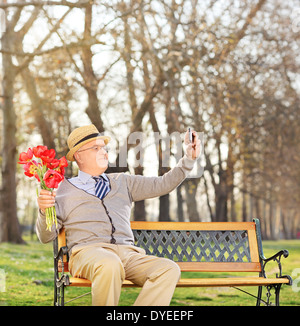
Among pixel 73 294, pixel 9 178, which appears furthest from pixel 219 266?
pixel 9 178

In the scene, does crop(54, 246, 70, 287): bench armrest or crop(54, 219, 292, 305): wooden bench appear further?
crop(54, 219, 292, 305): wooden bench

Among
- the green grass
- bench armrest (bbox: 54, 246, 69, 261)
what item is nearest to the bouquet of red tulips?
bench armrest (bbox: 54, 246, 69, 261)

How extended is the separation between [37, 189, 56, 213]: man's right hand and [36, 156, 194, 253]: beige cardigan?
13 centimetres

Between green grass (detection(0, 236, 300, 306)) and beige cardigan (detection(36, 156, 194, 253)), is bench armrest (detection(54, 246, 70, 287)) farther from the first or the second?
green grass (detection(0, 236, 300, 306))

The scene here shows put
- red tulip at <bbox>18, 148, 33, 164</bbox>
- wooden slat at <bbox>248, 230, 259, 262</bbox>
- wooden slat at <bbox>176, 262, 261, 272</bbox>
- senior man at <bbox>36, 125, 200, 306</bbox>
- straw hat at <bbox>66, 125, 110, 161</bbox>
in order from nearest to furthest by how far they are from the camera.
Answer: senior man at <bbox>36, 125, 200, 306</bbox> → red tulip at <bbox>18, 148, 33, 164</bbox> → straw hat at <bbox>66, 125, 110, 161</bbox> → wooden slat at <bbox>176, 262, 261, 272</bbox> → wooden slat at <bbox>248, 230, 259, 262</bbox>

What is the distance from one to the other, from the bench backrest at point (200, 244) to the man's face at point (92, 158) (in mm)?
851

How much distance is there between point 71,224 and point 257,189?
2533cm

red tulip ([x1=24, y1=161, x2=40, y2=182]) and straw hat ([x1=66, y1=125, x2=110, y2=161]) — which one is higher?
straw hat ([x1=66, y1=125, x2=110, y2=161])

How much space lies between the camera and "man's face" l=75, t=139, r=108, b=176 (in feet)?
15.4

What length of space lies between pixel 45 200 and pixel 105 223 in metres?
0.53

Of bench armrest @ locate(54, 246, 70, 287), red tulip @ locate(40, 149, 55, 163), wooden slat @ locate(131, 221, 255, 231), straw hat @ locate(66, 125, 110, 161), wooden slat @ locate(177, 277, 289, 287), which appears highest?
straw hat @ locate(66, 125, 110, 161)

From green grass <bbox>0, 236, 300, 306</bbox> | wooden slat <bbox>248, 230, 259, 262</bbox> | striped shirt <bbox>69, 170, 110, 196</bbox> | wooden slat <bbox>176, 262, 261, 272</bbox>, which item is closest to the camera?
striped shirt <bbox>69, 170, 110, 196</bbox>

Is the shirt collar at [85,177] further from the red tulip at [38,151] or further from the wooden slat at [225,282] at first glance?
the wooden slat at [225,282]
